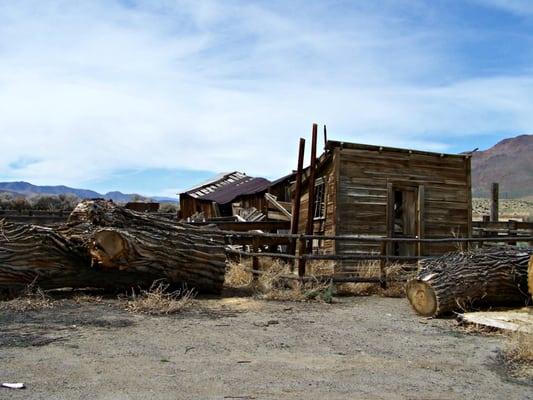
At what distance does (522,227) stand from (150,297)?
1330cm

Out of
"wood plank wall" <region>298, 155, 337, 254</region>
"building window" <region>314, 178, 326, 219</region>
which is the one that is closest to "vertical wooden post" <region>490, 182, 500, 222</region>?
"building window" <region>314, 178, 326, 219</region>

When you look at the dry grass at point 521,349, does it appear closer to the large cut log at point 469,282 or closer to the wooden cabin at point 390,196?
the large cut log at point 469,282

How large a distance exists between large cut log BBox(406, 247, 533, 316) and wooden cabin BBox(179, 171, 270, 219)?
1874 centimetres

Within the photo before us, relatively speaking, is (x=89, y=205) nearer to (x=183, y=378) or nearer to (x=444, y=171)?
(x=183, y=378)

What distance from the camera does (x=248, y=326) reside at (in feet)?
25.2

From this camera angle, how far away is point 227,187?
3638 cm

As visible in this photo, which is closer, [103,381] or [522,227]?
[103,381]

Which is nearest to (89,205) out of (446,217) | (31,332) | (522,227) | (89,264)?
(89,264)

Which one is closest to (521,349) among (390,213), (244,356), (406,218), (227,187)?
(244,356)

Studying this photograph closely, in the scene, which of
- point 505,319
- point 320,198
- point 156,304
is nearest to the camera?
point 505,319

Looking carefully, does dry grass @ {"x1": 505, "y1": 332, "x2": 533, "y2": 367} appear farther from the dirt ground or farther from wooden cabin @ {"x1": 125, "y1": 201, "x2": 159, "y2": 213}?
wooden cabin @ {"x1": 125, "y1": 201, "x2": 159, "y2": 213}

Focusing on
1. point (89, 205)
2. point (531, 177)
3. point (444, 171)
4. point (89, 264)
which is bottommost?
point (89, 264)

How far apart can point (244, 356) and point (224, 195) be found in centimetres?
2787

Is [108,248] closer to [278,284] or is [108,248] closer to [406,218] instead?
[278,284]
